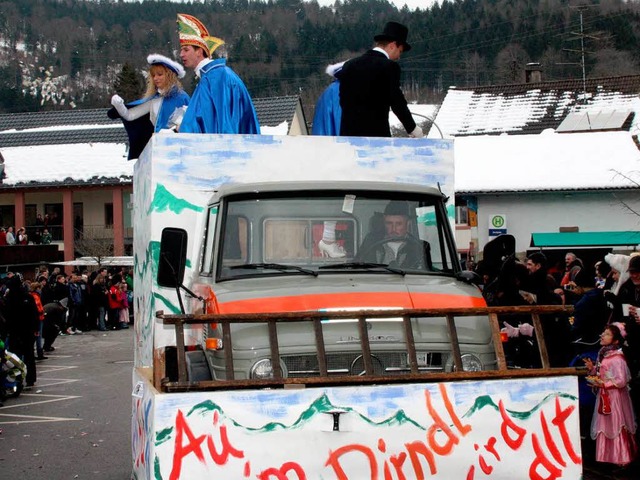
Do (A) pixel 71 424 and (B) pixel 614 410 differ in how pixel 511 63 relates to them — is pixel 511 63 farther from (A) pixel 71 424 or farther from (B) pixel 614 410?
(B) pixel 614 410

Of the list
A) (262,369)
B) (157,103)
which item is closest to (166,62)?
(157,103)

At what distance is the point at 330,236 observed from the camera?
779cm

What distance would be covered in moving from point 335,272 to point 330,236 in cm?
39

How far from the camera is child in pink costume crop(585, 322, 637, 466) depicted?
10.2 meters

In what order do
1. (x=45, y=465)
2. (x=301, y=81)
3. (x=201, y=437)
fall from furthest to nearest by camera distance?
(x=301, y=81), (x=45, y=465), (x=201, y=437)

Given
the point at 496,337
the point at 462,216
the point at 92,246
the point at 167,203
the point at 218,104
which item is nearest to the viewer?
the point at 496,337

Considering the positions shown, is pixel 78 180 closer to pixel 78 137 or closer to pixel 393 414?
pixel 78 137

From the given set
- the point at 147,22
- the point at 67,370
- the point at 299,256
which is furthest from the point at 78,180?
the point at 147,22

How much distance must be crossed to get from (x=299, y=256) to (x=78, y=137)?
59.1m

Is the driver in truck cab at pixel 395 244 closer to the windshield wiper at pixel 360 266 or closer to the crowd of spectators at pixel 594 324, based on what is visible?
the windshield wiper at pixel 360 266

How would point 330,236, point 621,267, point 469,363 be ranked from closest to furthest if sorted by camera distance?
point 469,363 → point 330,236 → point 621,267

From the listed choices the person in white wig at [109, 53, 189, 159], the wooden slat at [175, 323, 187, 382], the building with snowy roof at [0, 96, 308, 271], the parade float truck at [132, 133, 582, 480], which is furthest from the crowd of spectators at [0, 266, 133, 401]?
the building with snowy roof at [0, 96, 308, 271]

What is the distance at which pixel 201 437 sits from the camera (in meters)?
6.02

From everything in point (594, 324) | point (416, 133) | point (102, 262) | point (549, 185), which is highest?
point (416, 133)
